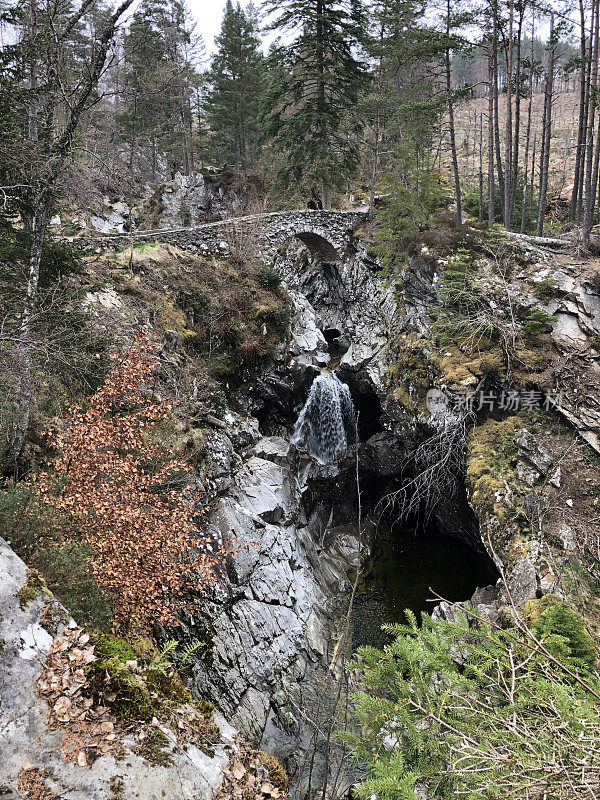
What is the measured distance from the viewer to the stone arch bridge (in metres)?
14.5

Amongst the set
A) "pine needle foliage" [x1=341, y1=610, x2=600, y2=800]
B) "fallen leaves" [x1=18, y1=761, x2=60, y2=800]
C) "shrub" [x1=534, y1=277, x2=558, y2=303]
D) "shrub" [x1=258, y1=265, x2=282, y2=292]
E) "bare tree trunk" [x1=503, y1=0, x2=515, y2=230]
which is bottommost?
"fallen leaves" [x1=18, y1=761, x2=60, y2=800]

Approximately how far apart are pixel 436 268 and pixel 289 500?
8894 millimetres

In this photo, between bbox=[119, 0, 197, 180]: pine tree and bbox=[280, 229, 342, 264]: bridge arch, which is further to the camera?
bbox=[119, 0, 197, 180]: pine tree

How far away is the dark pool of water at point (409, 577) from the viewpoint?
1145 centimetres

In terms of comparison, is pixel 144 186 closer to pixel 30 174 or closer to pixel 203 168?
pixel 203 168

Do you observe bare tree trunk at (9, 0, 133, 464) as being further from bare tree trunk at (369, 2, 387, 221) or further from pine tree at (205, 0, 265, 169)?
pine tree at (205, 0, 265, 169)

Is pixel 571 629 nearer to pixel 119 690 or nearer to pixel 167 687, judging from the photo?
pixel 167 687

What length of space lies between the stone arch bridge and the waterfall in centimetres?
592

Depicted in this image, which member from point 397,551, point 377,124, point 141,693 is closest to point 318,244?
point 377,124

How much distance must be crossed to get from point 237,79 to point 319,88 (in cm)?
886

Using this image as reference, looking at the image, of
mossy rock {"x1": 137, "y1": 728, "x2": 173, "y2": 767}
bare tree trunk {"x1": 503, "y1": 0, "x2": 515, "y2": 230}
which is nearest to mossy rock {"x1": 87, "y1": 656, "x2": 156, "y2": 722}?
mossy rock {"x1": 137, "y1": 728, "x2": 173, "y2": 767}

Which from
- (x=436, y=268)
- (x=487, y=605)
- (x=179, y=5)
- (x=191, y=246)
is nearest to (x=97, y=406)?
(x=487, y=605)

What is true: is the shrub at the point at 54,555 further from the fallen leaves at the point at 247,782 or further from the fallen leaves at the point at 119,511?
the fallen leaves at the point at 247,782

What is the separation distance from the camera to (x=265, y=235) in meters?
17.0
